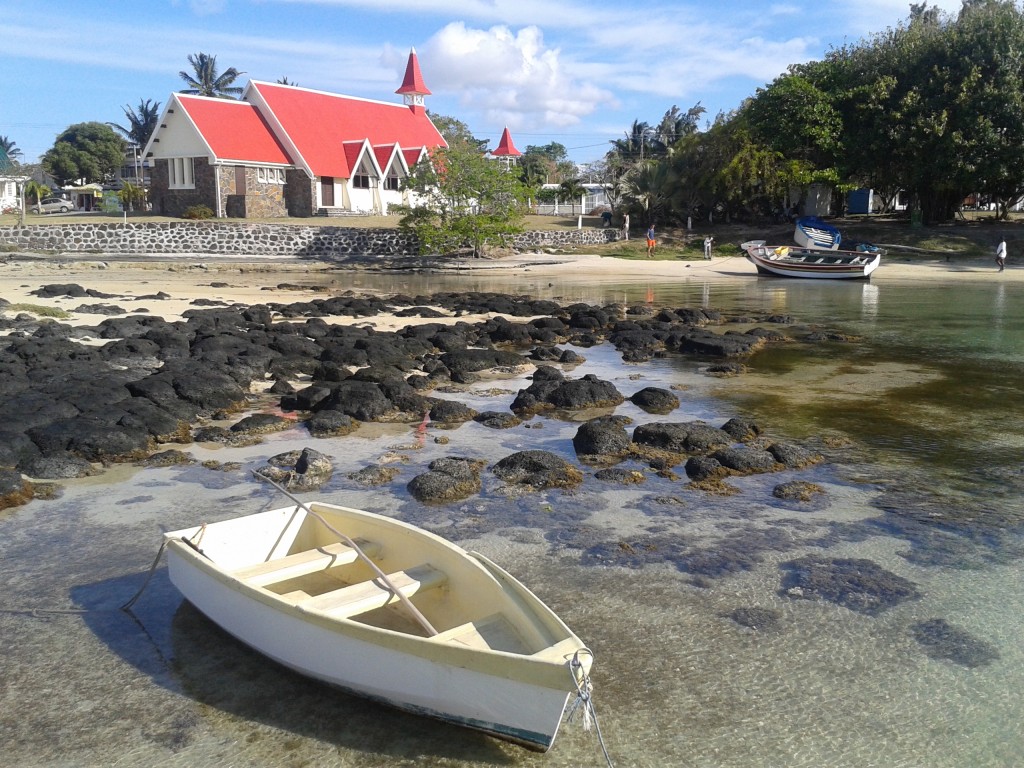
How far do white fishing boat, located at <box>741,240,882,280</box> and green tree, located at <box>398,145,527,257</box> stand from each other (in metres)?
11.0

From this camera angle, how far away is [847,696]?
5.58 metres

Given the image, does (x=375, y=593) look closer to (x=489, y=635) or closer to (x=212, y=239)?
(x=489, y=635)

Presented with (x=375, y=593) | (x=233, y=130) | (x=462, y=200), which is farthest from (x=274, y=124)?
(x=375, y=593)

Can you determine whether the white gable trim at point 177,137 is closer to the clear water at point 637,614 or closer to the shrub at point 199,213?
the shrub at point 199,213

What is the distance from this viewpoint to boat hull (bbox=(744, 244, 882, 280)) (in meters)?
34.8

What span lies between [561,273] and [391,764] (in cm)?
3497

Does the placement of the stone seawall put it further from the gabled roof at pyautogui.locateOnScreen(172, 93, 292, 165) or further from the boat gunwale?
the boat gunwale

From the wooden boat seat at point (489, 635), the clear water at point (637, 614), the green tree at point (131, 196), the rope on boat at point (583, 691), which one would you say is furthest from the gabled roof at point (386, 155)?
the rope on boat at point (583, 691)

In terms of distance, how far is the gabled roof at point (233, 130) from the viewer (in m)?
48.4

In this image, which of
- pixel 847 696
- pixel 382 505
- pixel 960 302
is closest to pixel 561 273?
pixel 960 302

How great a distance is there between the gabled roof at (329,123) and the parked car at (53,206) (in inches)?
954

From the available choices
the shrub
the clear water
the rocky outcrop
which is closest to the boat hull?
the clear water

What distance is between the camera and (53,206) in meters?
73.8

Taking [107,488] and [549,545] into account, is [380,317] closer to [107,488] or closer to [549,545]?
[107,488]
